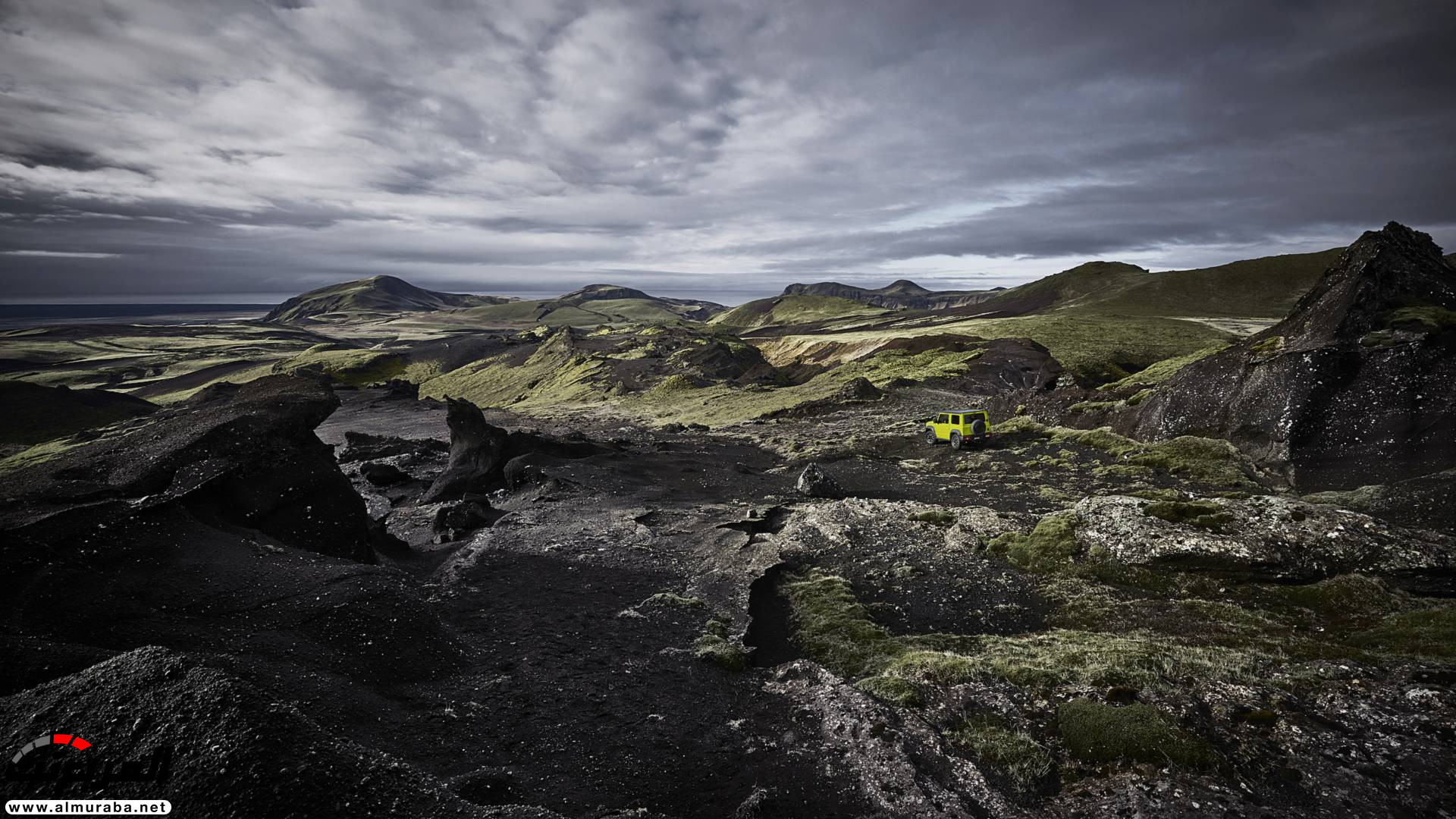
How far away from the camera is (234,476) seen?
63.2 feet

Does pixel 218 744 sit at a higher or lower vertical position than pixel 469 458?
higher

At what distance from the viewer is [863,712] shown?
1261cm

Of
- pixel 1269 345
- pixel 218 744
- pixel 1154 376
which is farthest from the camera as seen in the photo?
pixel 1154 376

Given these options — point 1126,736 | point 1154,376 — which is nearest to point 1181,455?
point 1154,376

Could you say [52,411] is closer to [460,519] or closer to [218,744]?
[460,519]

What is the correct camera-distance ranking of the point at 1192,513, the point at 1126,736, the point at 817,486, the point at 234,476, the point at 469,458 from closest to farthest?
the point at 1126,736, the point at 234,476, the point at 1192,513, the point at 817,486, the point at 469,458

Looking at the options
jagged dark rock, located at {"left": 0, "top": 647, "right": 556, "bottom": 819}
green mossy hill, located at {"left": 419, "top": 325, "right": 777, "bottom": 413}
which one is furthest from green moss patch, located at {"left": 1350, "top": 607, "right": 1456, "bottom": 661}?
green mossy hill, located at {"left": 419, "top": 325, "right": 777, "bottom": 413}

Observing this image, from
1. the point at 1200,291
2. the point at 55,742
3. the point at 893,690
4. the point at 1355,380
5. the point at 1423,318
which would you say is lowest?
the point at 893,690

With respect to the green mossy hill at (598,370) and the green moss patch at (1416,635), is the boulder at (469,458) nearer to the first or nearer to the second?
the green moss patch at (1416,635)

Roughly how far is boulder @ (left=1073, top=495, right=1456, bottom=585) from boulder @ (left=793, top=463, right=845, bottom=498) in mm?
12965

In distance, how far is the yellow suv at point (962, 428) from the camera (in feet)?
128

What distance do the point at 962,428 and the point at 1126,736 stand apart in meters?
29.9

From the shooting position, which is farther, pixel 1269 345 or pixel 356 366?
pixel 356 366

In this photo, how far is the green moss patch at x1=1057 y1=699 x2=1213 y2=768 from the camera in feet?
33.8
